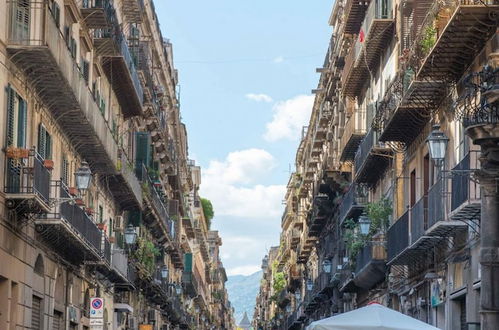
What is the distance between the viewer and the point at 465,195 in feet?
74.8

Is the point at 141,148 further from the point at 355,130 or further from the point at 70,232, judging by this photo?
the point at 70,232

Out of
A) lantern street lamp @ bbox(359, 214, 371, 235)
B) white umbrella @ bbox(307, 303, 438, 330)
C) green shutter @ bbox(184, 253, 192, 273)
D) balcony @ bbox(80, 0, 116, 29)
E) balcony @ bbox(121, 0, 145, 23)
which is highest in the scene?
balcony @ bbox(121, 0, 145, 23)

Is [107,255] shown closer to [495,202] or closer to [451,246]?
[451,246]

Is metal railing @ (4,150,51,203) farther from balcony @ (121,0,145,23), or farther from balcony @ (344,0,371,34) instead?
balcony @ (344,0,371,34)

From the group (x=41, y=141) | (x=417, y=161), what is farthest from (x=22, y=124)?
(x=417, y=161)

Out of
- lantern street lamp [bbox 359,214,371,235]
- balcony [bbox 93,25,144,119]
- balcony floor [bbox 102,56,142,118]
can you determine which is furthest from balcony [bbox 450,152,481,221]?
balcony floor [bbox 102,56,142,118]

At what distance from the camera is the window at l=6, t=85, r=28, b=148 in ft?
81.1

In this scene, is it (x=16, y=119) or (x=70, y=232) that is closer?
(x=16, y=119)

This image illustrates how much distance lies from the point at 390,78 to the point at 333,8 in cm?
2702

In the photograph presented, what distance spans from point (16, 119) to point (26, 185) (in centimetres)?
178

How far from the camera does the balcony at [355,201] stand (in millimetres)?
44750

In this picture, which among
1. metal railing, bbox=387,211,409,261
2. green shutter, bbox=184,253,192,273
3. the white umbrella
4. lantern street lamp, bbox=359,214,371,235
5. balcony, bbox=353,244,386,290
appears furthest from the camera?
green shutter, bbox=184,253,192,273

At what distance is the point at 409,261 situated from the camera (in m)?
32.9

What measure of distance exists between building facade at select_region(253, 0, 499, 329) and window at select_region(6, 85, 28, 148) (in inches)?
341
